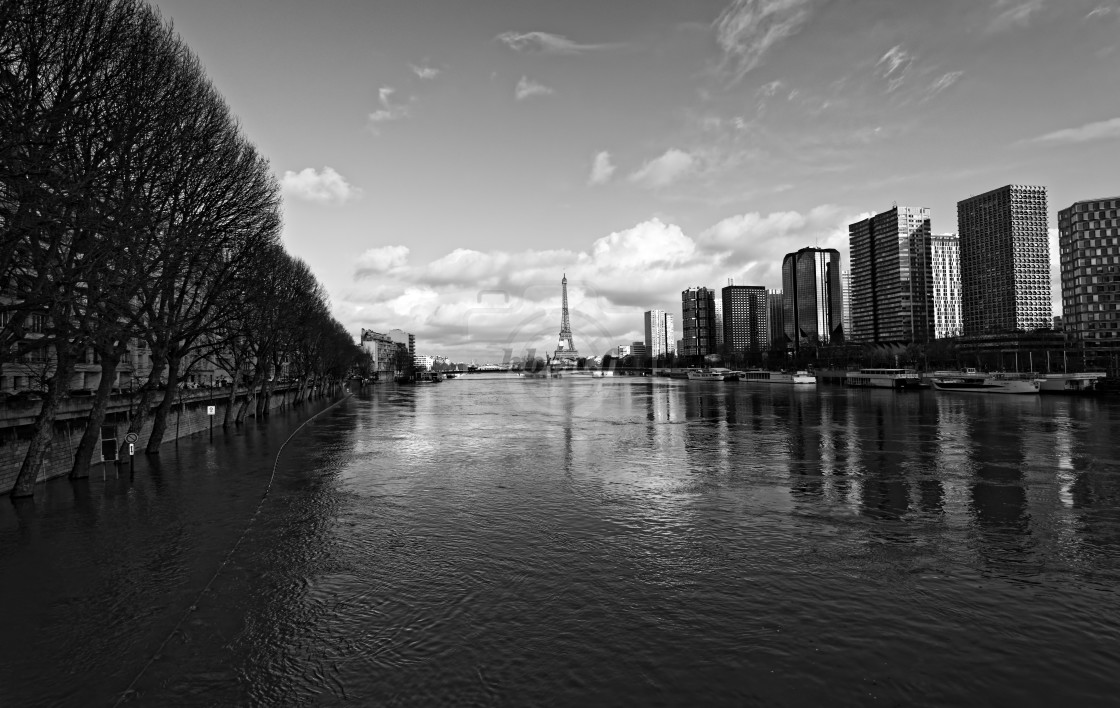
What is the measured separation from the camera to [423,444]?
44.3 m

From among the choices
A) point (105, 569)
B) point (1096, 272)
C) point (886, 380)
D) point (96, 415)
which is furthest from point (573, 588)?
point (1096, 272)

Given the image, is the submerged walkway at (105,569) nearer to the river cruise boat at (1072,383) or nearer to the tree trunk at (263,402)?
the tree trunk at (263,402)

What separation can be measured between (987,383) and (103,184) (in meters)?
128

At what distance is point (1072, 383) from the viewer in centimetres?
9862

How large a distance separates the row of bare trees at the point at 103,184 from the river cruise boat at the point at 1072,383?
121504 millimetres

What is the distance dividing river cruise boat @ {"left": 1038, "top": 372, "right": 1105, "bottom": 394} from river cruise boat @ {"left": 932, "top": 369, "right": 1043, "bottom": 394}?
5.37ft

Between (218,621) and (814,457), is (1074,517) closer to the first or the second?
(814,457)

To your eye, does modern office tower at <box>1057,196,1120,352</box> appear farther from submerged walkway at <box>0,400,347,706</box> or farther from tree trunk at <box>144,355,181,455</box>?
submerged walkway at <box>0,400,347,706</box>

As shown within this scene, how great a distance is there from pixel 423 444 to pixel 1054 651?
38789 mm

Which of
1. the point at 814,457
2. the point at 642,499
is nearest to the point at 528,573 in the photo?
the point at 642,499

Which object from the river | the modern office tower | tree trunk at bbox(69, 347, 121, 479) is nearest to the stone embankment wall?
tree trunk at bbox(69, 347, 121, 479)

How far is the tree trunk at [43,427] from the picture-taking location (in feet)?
77.4

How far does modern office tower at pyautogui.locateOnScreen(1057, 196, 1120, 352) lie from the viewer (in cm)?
16925

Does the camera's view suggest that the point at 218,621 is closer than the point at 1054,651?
No
